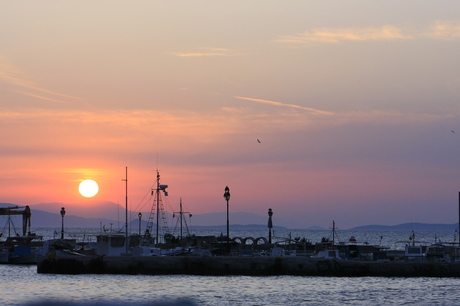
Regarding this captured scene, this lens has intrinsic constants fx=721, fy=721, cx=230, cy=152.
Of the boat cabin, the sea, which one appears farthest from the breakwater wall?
the boat cabin

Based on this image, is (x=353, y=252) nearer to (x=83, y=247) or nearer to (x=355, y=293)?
(x=355, y=293)

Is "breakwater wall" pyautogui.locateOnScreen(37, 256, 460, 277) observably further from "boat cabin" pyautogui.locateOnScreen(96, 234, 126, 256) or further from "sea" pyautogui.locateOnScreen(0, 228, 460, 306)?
"boat cabin" pyautogui.locateOnScreen(96, 234, 126, 256)

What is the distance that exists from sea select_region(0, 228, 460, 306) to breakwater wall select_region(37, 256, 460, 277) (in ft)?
1.99

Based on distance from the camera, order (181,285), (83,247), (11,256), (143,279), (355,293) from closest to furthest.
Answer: (355,293), (181,285), (143,279), (83,247), (11,256)

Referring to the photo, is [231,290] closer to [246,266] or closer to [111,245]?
[246,266]

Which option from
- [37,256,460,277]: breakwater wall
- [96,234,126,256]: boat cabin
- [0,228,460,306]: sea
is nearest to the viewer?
[0,228,460,306]: sea

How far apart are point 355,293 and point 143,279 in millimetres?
19116

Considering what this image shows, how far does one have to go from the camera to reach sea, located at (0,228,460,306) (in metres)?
51.4

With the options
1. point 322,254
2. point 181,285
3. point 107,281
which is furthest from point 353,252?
point 107,281

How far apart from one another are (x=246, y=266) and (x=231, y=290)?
753cm

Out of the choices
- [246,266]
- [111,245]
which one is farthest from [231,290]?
[111,245]

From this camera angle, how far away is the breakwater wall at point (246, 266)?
62.4 meters

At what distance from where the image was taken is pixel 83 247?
7931 centimetres

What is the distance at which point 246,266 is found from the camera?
211ft
